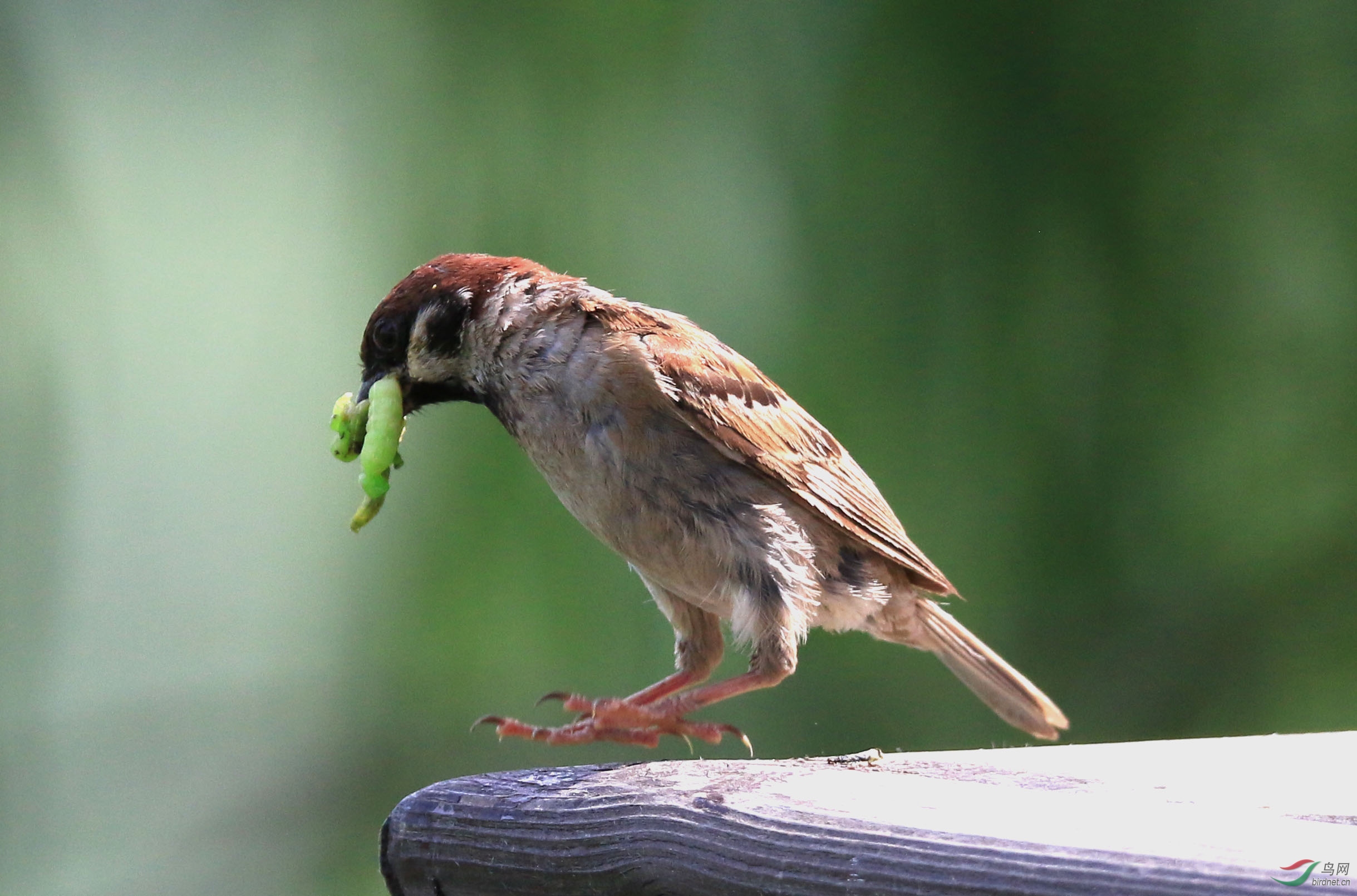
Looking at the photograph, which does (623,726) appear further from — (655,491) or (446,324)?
(446,324)

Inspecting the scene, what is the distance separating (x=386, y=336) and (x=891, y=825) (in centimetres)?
183

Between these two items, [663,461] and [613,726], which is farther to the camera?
[663,461]

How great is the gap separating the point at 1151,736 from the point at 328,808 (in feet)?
10.0

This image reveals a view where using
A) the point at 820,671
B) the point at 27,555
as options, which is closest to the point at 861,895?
the point at 820,671

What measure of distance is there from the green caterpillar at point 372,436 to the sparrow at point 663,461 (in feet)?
0.26

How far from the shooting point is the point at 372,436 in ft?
9.23

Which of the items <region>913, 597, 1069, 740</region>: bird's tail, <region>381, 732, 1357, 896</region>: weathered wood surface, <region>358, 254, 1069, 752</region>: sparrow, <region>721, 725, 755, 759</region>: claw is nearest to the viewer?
<region>381, 732, 1357, 896</region>: weathered wood surface

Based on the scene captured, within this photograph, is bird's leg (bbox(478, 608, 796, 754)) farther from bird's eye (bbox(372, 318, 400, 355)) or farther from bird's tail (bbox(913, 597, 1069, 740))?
bird's eye (bbox(372, 318, 400, 355))

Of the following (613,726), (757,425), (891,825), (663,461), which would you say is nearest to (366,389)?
(663,461)

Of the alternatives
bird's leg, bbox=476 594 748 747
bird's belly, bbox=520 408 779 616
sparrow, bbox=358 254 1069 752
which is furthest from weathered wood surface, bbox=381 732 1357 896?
bird's belly, bbox=520 408 779 616

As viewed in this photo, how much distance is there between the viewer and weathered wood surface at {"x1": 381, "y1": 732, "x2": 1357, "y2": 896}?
1373mm

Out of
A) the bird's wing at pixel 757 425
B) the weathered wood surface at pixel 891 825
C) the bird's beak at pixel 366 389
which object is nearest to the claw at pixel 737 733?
the weathered wood surface at pixel 891 825

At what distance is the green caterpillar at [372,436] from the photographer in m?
2.75

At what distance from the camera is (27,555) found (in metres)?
4.92
